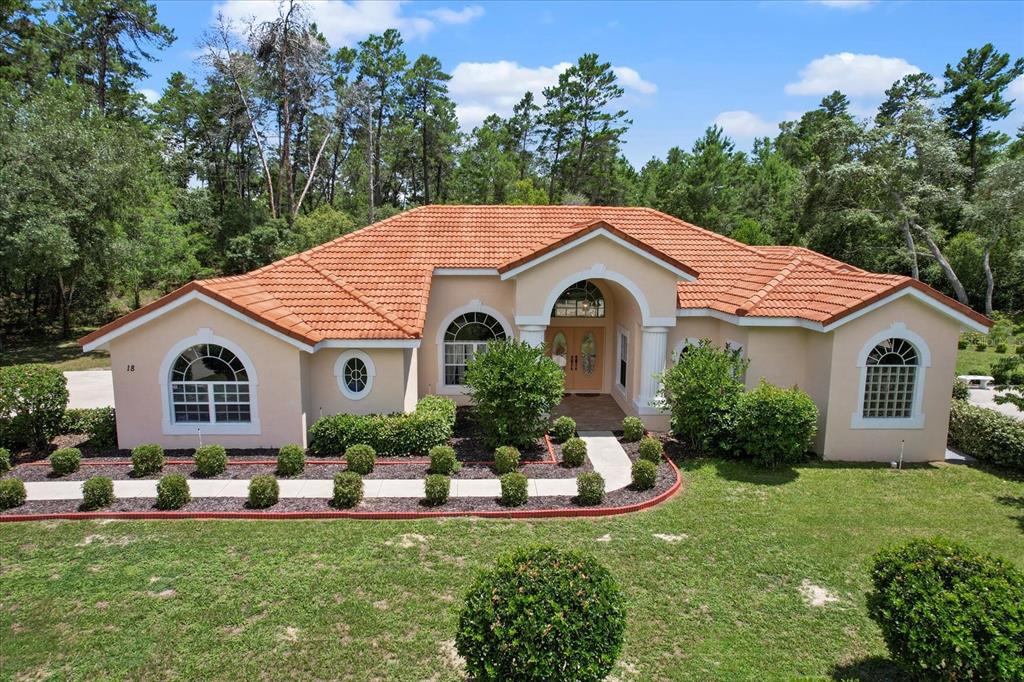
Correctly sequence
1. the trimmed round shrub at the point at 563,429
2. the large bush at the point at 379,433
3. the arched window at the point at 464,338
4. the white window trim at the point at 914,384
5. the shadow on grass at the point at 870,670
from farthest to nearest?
the arched window at the point at 464,338 < the trimmed round shrub at the point at 563,429 < the large bush at the point at 379,433 < the white window trim at the point at 914,384 < the shadow on grass at the point at 870,670

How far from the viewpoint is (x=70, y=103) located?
98.3ft

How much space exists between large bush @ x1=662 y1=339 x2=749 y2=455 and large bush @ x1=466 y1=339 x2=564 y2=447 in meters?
3.33

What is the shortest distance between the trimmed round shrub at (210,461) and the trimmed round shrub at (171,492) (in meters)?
1.76

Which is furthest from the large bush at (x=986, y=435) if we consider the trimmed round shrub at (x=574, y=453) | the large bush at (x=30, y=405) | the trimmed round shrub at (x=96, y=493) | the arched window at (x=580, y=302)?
the large bush at (x=30, y=405)

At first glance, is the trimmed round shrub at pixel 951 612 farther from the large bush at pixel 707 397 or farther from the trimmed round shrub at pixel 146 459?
the trimmed round shrub at pixel 146 459

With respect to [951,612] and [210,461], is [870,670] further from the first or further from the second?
[210,461]

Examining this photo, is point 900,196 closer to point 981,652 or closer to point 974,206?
point 974,206

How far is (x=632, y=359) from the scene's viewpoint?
19875 mm

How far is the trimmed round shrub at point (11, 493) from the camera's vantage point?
12.6 meters

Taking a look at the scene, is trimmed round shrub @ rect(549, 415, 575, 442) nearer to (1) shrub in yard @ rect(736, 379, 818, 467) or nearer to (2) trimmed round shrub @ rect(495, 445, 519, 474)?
(2) trimmed round shrub @ rect(495, 445, 519, 474)

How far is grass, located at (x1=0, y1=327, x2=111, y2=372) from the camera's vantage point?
1160 inches

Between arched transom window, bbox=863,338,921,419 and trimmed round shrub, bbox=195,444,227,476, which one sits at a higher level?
arched transom window, bbox=863,338,921,419

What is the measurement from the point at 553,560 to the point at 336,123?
52.0 m

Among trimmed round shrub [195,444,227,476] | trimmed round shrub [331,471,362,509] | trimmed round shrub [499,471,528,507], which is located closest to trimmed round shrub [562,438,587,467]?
trimmed round shrub [499,471,528,507]
